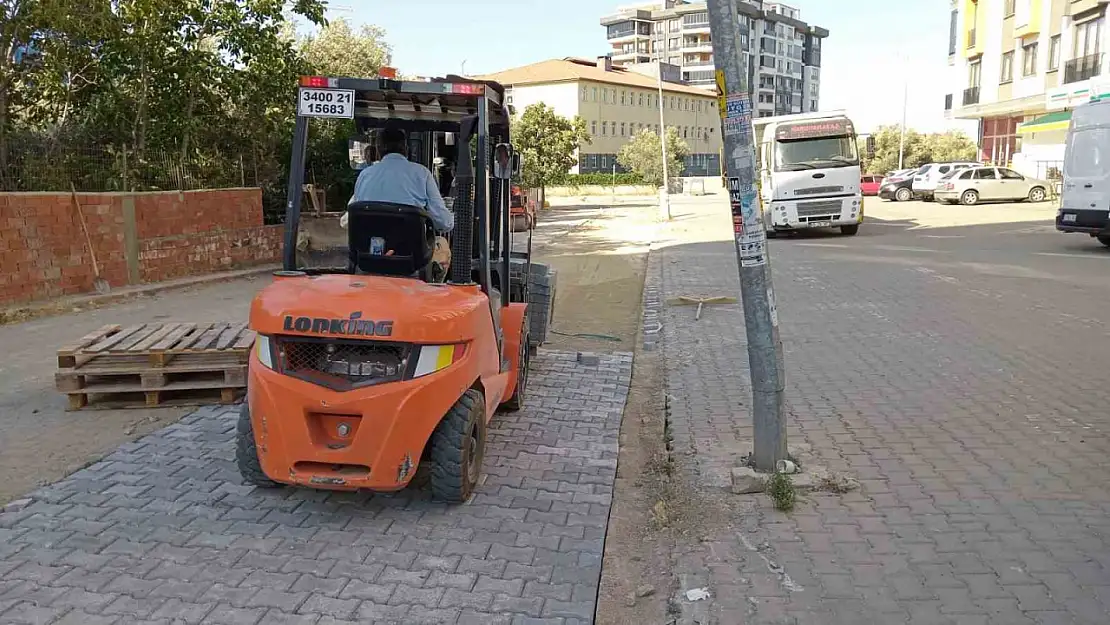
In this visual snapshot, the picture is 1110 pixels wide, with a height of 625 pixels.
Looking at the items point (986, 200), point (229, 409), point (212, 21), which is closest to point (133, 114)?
point (212, 21)

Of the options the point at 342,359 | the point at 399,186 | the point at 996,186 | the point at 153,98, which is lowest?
the point at 342,359

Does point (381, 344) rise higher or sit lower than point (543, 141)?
lower

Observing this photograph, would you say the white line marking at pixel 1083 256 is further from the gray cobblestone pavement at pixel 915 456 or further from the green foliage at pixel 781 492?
the green foliage at pixel 781 492

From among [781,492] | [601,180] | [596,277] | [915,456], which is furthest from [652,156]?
[781,492]

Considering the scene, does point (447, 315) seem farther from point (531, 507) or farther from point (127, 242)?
point (127, 242)

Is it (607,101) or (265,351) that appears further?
(607,101)

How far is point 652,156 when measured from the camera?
187 feet

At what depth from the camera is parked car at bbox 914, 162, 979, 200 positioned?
124ft

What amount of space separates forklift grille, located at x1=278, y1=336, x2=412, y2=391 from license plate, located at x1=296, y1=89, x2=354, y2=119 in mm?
1546

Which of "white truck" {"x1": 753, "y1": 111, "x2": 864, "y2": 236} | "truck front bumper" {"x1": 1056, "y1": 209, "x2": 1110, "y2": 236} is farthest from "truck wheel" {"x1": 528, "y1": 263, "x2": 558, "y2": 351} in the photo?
"white truck" {"x1": 753, "y1": 111, "x2": 864, "y2": 236}

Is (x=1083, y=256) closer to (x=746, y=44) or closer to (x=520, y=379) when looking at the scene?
(x=520, y=379)

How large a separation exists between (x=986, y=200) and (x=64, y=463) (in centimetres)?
3709

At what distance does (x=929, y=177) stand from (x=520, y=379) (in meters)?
37.1

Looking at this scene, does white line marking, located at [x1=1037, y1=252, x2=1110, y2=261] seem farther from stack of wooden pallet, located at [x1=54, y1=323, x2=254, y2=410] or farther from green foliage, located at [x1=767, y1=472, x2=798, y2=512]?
stack of wooden pallet, located at [x1=54, y1=323, x2=254, y2=410]
